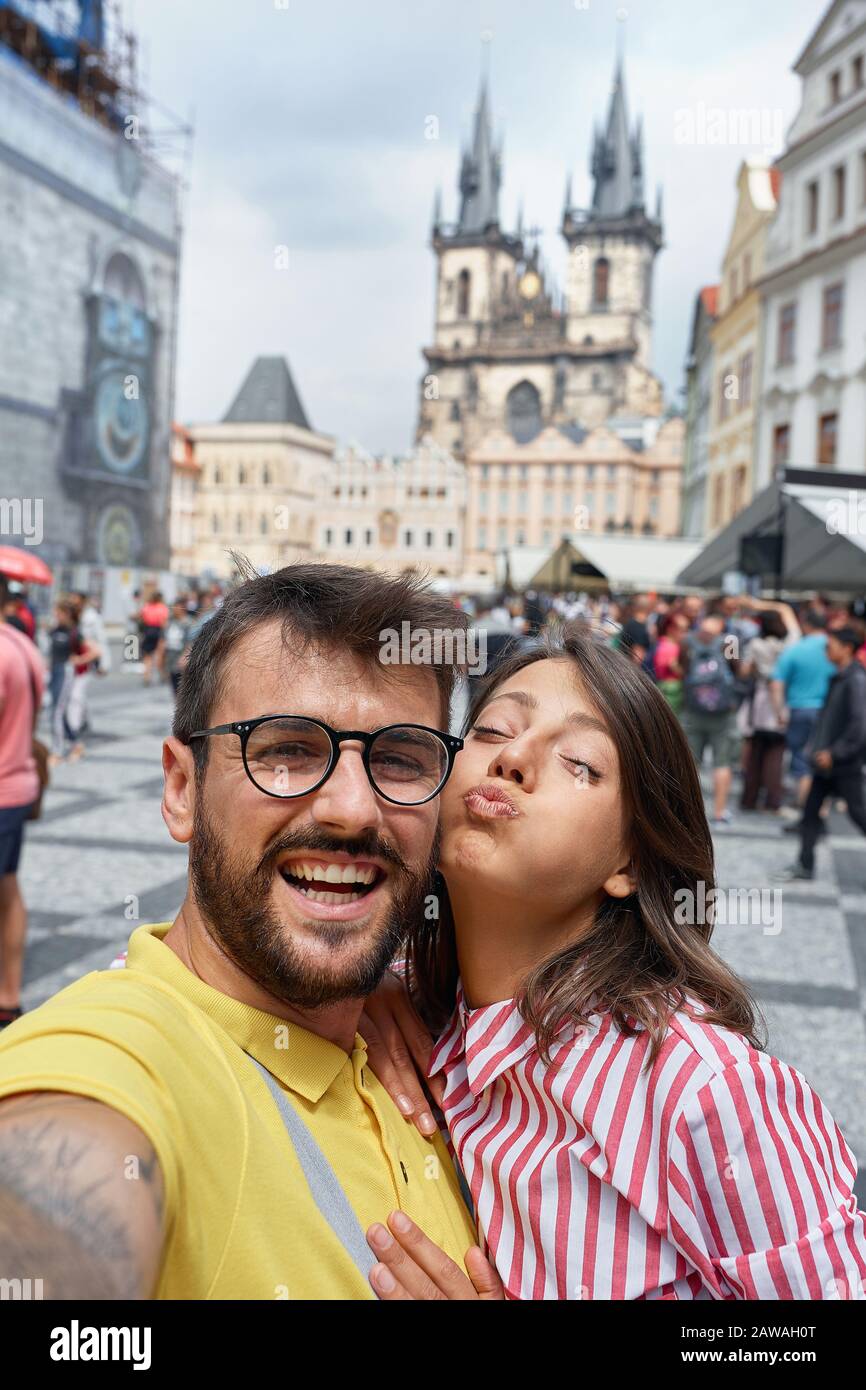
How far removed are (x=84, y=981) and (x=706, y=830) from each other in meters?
0.93

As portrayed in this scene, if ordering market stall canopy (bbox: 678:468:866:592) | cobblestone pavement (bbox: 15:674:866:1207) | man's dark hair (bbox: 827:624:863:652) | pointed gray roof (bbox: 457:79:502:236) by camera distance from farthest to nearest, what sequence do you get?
pointed gray roof (bbox: 457:79:502:236) → market stall canopy (bbox: 678:468:866:592) → man's dark hair (bbox: 827:624:863:652) → cobblestone pavement (bbox: 15:674:866:1207)

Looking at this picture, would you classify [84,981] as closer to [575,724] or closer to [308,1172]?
[308,1172]

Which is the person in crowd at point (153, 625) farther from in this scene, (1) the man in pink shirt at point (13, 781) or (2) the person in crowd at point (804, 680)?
(1) the man in pink shirt at point (13, 781)

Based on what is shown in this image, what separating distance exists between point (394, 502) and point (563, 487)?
12.8m

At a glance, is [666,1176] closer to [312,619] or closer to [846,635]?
[312,619]

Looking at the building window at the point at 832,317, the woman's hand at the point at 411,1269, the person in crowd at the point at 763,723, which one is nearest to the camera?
the woman's hand at the point at 411,1269

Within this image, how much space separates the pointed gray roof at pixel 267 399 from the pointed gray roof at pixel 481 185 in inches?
925

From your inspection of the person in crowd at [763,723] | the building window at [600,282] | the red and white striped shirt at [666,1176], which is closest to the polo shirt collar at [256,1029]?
the red and white striped shirt at [666,1176]

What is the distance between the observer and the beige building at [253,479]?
8944cm

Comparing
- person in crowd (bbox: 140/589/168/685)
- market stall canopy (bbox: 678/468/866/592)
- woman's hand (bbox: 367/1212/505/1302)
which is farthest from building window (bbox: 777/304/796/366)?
woman's hand (bbox: 367/1212/505/1302)

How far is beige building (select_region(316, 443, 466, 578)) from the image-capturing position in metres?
88.1

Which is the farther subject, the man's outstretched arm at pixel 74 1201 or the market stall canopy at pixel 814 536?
the market stall canopy at pixel 814 536

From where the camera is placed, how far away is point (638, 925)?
67.0 inches

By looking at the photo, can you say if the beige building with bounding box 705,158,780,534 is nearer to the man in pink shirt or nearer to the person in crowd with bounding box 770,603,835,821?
the person in crowd with bounding box 770,603,835,821
